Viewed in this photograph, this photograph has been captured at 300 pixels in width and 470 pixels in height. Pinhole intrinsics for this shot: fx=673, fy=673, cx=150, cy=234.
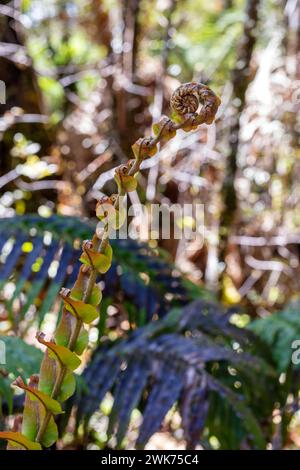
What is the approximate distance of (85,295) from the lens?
534 millimetres

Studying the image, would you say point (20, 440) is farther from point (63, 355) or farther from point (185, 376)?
point (185, 376)

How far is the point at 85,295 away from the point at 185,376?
2.36ft

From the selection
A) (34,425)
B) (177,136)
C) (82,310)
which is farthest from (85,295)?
(177,136)

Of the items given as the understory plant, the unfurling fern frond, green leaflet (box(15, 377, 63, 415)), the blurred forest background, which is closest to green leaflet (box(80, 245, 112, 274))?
the understory plant

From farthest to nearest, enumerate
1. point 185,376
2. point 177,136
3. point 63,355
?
point 177,136, point 185,376, point 63,355

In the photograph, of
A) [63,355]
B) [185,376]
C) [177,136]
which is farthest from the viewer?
[177,136]

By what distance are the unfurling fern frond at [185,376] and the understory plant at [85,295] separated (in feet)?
1.92

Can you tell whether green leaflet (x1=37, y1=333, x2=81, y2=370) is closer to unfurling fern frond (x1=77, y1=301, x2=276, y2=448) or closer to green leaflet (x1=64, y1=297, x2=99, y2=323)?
green leaflet (x1=64, y1=297, x2=99, y2=323)

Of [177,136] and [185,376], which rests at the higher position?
[177,136]

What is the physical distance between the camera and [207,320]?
1.48 m

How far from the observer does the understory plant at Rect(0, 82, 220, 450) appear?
0.51 m
